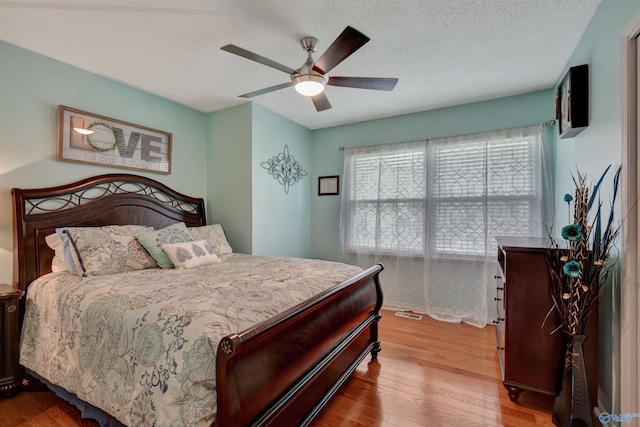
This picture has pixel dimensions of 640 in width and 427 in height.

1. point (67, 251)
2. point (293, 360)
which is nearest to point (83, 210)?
point (67, 251)

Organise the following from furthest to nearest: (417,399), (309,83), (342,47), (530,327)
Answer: (309,83) < (417,399) < (530,327) < (342,47)

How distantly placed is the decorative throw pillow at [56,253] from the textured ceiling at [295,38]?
150 centimetres

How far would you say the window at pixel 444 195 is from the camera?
10.2 ft

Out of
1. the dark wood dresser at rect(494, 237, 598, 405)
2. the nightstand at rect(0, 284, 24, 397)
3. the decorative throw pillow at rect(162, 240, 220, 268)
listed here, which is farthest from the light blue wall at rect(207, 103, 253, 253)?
the dark wood dresser at rect(494, 237, 598, 405)

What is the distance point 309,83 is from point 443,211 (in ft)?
7.60

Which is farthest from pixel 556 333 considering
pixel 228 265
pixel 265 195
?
pixel 265 195

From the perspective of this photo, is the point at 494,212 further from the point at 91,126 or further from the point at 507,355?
the point at 91,126

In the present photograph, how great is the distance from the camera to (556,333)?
175 centimetres

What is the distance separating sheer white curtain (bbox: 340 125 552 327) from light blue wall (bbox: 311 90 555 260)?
0.52 feet

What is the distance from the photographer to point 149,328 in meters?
1.30

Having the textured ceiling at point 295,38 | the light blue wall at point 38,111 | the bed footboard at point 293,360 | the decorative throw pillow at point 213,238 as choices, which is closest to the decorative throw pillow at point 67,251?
the light blue wall at point 38,111

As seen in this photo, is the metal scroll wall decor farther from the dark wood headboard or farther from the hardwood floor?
the hardwood floor

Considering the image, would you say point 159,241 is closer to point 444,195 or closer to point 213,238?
point 213,238

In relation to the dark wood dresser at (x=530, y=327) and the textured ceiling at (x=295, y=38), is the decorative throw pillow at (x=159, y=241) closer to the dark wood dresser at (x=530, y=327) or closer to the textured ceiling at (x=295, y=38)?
the textured ceiling at (x=295, y=38)
